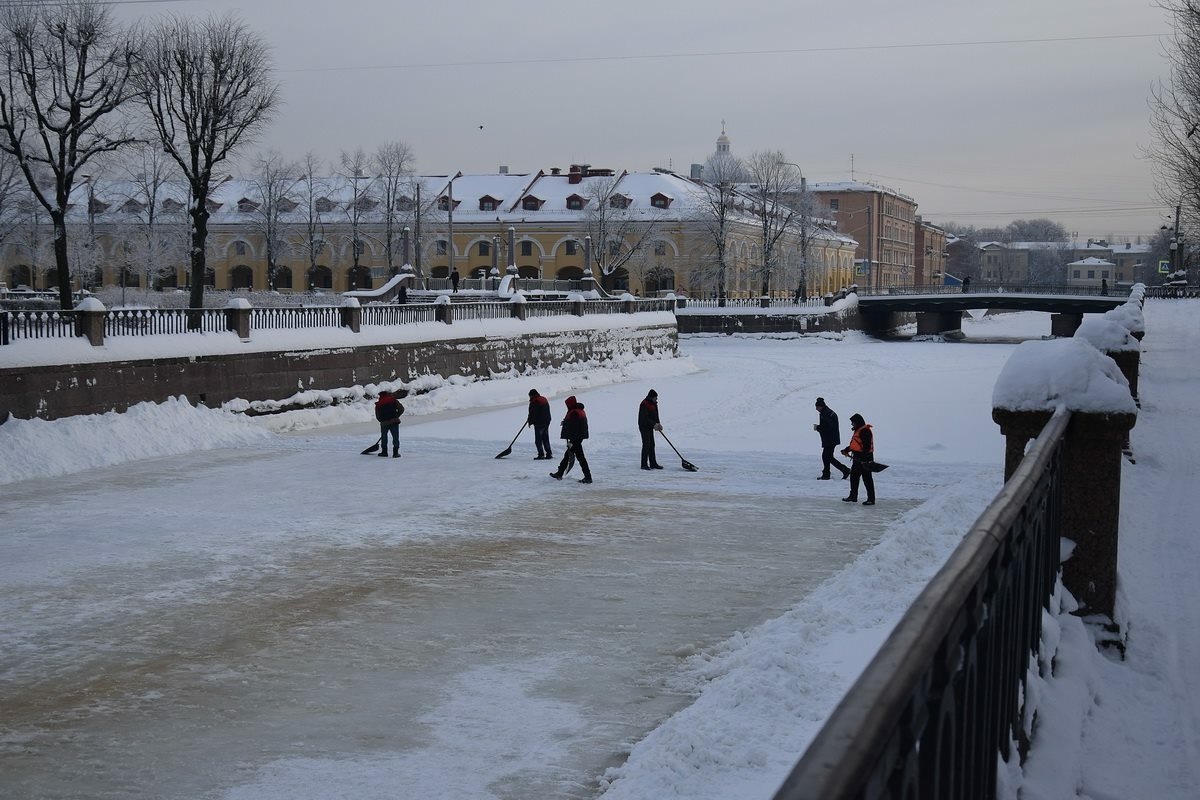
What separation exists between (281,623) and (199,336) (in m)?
18.7

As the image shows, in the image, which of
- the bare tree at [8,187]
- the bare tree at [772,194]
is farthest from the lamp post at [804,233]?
the bare tree at [8,187]

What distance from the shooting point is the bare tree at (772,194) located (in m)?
90.1

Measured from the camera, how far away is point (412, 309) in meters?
36.9

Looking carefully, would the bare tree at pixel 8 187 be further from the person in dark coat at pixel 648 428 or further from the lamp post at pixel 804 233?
the lamp post at pixel 804 233

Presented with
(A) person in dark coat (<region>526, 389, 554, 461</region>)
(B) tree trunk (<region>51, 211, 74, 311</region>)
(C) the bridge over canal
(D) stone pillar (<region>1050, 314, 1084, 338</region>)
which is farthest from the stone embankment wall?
(D) stone pillar (<region>1050, 314, 1084, 338</region>)

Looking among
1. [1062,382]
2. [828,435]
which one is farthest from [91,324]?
[1062,382]

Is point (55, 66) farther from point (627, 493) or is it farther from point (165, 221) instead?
point (165, 221)

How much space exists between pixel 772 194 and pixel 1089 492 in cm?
8829

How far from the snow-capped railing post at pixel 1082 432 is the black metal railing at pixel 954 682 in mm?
840

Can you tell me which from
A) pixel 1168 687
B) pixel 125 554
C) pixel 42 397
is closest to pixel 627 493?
pixel 125 554

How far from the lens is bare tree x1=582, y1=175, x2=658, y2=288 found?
280 ft

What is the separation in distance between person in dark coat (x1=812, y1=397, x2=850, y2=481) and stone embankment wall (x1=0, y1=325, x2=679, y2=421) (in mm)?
14756

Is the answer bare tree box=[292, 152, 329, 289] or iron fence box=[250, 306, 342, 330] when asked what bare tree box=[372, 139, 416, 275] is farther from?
iron fence box=[250, 306, 342, 330]

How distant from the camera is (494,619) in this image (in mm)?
10953
